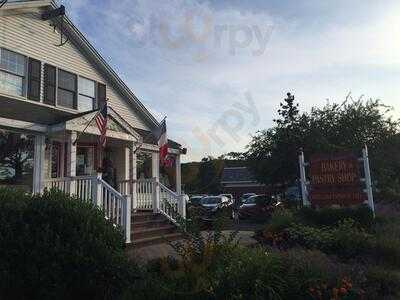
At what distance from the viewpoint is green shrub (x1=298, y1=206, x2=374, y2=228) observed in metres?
11.2

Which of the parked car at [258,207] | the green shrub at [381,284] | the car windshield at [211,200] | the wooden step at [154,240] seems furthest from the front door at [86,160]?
the car windshield at [211,200]

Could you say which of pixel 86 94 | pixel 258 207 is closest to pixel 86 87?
pixel 86 94

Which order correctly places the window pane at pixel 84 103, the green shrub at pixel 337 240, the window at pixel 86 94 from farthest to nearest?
1. the window at pixel 86 94
2. the window pane at pixel 84 103
3. the green shrub at pixel 337 240

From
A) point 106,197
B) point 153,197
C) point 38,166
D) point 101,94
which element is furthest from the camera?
point 101,94

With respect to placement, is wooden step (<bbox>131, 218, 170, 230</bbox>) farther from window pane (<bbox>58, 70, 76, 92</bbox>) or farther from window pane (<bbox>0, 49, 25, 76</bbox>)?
window pane (<bbox>0, 49, 25, 76</bbox>)

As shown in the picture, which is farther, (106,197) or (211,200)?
(211,200)

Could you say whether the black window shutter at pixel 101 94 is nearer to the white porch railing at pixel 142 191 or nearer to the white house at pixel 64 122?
the white house at pixel 64 122

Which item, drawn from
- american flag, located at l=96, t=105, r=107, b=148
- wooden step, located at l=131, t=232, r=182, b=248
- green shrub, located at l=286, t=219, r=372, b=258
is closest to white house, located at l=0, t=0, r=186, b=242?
american flag, located at l=96, t=105, r=107, b=148

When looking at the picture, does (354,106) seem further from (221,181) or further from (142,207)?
(221,181)

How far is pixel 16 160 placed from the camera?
513 inches

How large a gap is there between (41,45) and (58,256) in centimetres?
1005

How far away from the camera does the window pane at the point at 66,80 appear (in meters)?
16.0

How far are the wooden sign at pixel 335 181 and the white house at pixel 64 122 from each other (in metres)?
4.38

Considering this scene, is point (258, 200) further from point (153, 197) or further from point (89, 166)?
point (89, 166)
